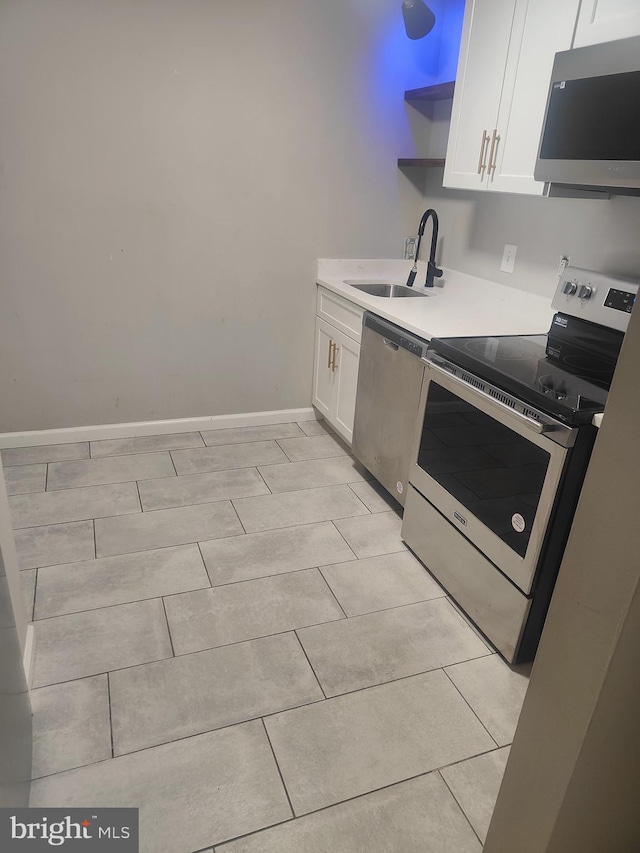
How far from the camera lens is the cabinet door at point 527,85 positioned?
6.58 feet

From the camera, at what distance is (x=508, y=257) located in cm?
282

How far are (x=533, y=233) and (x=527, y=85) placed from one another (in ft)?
2.09

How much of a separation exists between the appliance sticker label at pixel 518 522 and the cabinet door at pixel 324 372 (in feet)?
5.42

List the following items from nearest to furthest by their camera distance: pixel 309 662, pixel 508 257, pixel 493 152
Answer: pixel 309 662 → pixel 493 152 → pixel 508 257

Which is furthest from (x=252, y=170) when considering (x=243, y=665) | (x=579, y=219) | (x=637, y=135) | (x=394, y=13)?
(x=243, y=665)

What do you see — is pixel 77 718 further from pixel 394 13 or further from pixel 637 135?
pixel 394 13

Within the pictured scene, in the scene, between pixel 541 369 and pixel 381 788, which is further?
pixel 541 369

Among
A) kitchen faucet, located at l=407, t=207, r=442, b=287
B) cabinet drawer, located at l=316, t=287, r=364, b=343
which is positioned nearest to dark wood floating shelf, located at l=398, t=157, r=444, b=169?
kitchen faucet, located at l=407, t=207, r=442, b=287

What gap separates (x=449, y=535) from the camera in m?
2.18

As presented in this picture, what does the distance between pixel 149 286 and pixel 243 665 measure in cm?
206

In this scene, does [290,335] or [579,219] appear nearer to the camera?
[579,219]

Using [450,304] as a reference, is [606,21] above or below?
above

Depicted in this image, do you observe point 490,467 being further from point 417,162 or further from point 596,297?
point 417,162

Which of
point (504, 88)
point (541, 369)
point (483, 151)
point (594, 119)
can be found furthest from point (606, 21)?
point (541, 369)
